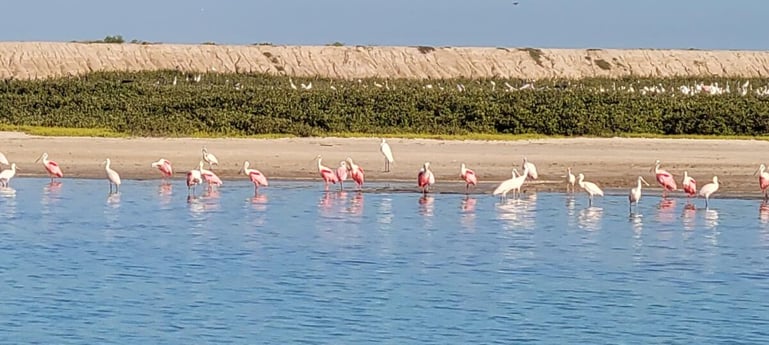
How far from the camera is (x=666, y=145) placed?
27.4 meters

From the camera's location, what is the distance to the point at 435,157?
24.9 m

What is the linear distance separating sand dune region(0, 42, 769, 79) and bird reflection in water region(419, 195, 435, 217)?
32605 mm

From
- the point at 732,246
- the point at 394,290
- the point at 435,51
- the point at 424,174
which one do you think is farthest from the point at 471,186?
the point at 435,51

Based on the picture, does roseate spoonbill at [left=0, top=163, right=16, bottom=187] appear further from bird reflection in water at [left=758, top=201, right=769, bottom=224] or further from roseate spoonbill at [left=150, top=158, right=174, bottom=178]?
bird reflection in water at [left=758, top=201, right=769, bottom=224]

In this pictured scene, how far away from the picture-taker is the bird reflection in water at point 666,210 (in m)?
18.1

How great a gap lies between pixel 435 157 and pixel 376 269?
11094 mm

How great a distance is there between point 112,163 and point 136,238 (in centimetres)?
824

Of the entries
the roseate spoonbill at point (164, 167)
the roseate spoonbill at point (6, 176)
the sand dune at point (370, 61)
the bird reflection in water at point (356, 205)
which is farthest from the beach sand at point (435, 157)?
the sand dune at point (370, 61)

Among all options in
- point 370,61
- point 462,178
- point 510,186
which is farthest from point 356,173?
point 370,61

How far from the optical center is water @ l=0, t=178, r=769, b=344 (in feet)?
36.4

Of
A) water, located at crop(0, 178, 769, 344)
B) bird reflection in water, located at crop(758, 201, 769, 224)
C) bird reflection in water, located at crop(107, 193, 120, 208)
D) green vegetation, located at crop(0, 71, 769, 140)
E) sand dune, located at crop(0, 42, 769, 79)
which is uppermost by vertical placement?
sand dune, located at crop(0, 42, 769, 79)

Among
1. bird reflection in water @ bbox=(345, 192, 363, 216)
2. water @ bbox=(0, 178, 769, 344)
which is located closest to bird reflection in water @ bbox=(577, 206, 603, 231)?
water @ bbox=(0, 178, 769, 344)

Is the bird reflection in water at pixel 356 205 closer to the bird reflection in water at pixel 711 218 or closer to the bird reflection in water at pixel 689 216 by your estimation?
the bird reflection in water at pixel 689 216

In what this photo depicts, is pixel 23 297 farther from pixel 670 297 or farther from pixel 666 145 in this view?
pixel 666 145
